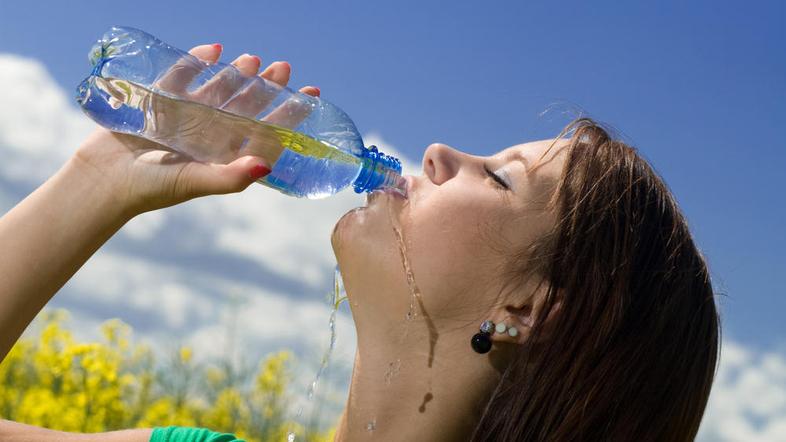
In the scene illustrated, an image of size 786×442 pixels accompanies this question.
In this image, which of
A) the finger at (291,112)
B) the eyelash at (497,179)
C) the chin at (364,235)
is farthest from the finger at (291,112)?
the eyelash at (497,179)

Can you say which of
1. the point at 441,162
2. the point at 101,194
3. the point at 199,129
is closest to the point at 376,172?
the point at 441,162

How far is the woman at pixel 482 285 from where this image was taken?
218 centimetres

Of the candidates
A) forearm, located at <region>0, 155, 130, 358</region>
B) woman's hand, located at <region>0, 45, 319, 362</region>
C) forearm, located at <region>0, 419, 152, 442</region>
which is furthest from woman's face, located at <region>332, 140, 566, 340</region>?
forearm, located at <region>0, 419, 152, 442</region>

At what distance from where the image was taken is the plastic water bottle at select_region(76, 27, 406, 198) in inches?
92.4

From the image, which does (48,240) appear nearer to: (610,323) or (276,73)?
(276,73)

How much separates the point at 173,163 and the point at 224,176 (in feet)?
0.54

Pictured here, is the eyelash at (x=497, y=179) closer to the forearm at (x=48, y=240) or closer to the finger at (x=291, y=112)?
the finger at (x=291, y=112)

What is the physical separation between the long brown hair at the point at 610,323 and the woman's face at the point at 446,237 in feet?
0.20

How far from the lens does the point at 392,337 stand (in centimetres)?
226

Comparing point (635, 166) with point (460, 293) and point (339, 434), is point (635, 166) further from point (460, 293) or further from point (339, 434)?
point (339, 434)

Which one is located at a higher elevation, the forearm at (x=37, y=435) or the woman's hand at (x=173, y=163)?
the woman's hand at (x=173, y=163)

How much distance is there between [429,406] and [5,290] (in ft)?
3.16

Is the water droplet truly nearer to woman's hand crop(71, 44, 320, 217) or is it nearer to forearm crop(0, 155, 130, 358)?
woman's hand crop(71, 44, 320, 217)

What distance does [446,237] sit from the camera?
219 cm
